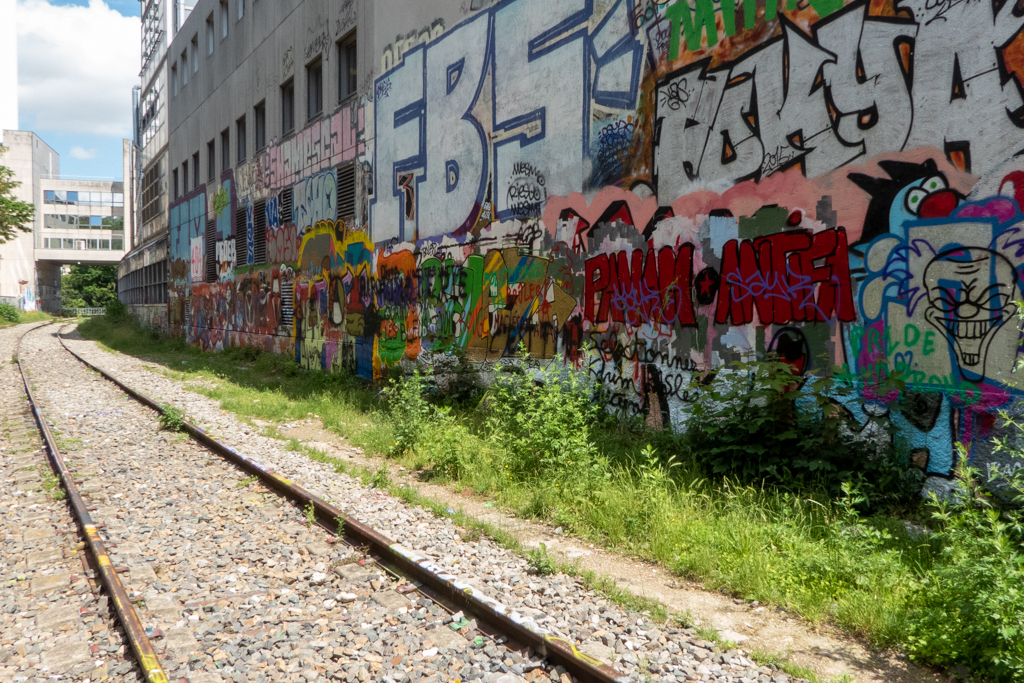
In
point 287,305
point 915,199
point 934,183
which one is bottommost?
point 287,305

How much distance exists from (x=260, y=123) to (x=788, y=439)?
1984cm

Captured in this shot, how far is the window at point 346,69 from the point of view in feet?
50.9

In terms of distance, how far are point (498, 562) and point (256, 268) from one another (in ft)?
59.1

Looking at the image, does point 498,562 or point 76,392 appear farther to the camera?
point 76,392

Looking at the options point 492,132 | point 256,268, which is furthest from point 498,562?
point 256,268

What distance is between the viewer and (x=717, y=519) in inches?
211

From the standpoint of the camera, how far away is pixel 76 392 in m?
14.4

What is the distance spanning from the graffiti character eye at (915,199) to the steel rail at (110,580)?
6.19 m

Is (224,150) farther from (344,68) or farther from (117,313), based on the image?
(117,313)

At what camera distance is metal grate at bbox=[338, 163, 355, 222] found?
590 inches

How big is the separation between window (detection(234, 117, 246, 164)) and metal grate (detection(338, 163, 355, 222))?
877cm

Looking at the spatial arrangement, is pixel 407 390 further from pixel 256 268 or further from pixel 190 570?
pixel 256 268

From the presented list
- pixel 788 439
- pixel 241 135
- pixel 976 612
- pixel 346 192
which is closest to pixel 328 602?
pixel 976 612

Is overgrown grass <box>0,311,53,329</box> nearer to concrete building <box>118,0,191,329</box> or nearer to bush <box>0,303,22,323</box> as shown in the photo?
bush <box>0,303,22,323</box>
